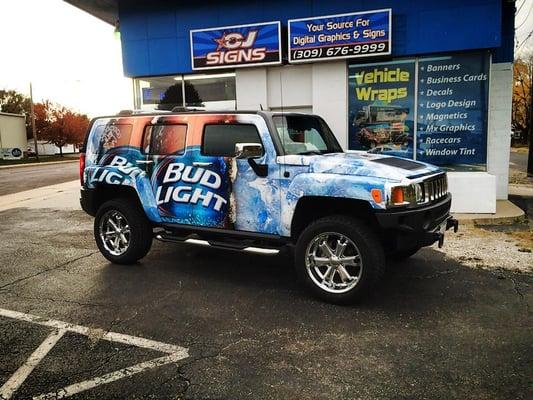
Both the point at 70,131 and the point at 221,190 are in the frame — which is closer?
the point at 221,190

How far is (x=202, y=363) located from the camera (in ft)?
11.5

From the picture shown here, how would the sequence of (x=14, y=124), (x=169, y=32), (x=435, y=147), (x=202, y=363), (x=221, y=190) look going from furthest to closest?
(x=14, y=124)
(x=169, y=32)
(x=435, y=147)
(x=221, y=190)
(x=202, y=363)

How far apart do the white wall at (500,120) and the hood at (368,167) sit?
6536 mm

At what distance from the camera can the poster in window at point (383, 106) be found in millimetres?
9906

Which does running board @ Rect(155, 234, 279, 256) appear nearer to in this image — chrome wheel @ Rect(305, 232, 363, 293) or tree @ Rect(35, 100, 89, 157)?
chrome wheel @ Rect(305, 232, 363, 293)

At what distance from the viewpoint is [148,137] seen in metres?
5.97

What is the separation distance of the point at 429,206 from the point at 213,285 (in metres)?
2.63

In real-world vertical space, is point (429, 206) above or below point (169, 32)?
below

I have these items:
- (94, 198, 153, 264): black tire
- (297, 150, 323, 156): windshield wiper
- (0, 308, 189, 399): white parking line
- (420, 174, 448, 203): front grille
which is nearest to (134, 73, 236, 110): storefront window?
(94, 198, 153, 264): black tire

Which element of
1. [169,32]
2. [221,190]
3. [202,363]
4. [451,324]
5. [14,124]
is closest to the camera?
[202,363]

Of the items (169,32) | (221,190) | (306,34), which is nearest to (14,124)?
(169,32)

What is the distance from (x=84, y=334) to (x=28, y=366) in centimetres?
61

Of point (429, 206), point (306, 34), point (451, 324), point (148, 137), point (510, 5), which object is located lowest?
point (451, 324)

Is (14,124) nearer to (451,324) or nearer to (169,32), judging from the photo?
(169,32)
